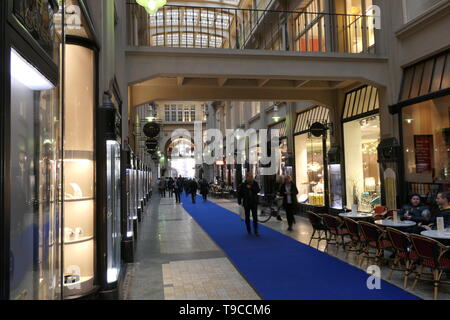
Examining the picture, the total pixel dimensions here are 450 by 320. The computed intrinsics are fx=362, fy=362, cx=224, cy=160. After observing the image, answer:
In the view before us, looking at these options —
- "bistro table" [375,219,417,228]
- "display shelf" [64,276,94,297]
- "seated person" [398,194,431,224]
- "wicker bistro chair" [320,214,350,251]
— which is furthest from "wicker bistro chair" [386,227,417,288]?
"display shelf" [64,276,94,297]

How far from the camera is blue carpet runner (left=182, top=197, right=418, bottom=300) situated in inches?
210

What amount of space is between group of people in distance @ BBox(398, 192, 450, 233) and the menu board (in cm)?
176

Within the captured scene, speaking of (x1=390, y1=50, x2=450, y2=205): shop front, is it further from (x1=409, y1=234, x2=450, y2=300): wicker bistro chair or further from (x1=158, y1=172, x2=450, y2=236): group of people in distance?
(x1=409, y1=234, x2=450, y2=300): wicker bistro chair

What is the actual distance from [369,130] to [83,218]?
10238 millimetres

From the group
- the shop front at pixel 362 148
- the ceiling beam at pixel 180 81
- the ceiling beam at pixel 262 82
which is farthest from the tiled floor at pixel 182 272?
the shop front at pixel 362 148

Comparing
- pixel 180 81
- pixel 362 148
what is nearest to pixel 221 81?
pixel 180 81

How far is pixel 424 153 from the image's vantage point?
30.3 feet

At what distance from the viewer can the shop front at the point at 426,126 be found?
28.0ft

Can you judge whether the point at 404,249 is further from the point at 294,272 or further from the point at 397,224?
the point at 294,272

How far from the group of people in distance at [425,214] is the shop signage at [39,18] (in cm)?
664

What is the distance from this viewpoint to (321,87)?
12805 mm

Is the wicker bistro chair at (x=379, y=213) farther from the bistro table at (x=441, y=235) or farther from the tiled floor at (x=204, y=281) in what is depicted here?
the tiled floor at (x=204, y=281)
